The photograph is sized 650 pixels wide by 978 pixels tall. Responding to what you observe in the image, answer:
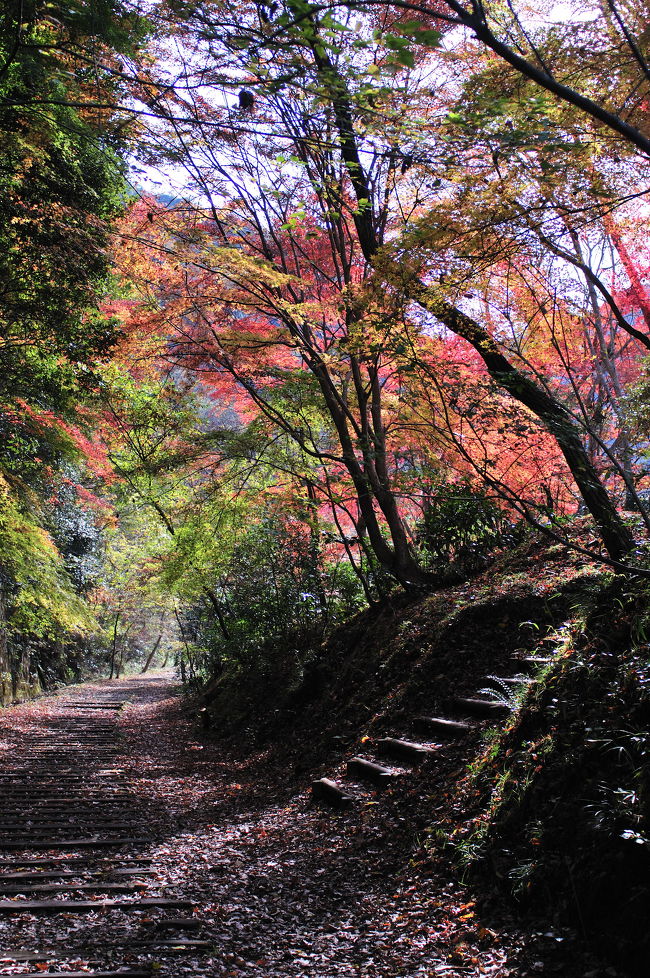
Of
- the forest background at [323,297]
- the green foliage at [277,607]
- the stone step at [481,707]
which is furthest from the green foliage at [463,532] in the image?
the stone step at [481,707]

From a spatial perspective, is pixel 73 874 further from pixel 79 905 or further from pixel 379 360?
pixel 379 360

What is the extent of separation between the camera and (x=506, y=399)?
19.3 ft

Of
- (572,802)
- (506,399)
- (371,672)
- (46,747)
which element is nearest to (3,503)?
(46,747)

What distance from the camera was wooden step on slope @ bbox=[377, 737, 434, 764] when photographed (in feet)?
14.6

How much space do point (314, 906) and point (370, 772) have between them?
1537 mm

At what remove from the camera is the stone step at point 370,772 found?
4.47 meters

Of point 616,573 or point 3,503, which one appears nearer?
point 616,573

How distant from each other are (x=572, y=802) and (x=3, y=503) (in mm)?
8634

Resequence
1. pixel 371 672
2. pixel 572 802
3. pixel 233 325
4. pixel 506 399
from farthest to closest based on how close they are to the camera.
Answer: pixel 233 325
pixel 371 672
pixel 506 399
pixel 572 802

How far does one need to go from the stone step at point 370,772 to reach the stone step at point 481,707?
0.73 metres

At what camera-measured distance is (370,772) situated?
4699mm

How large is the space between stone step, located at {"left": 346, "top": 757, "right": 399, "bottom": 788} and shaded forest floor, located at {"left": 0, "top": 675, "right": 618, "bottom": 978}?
16 centimetres

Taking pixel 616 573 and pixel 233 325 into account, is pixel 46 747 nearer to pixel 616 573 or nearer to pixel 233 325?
pixel 233 325

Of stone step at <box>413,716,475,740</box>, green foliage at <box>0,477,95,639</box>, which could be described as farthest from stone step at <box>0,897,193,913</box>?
green foliage at <box>0,477,95,639</box>
